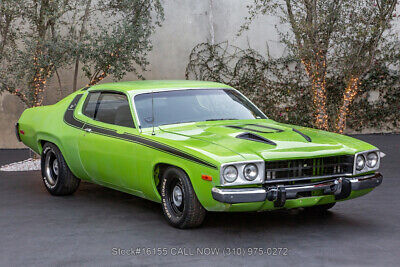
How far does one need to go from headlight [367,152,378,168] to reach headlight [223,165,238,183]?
4.86ft

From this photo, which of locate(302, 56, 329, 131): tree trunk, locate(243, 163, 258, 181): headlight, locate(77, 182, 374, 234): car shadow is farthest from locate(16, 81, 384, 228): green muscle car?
locate(302, 56, 329, 131): tree trunk

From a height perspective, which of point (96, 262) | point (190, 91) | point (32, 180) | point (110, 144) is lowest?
point (32, 180)

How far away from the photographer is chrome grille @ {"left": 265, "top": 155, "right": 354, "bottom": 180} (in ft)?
20.1

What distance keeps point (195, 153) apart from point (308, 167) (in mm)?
1058

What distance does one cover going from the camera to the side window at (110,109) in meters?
7.38

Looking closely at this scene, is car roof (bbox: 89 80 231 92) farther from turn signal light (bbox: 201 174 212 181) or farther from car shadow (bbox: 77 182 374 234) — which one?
turn signal light (bbox: 201 174 212 181)

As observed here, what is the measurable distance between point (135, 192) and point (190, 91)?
1324mm

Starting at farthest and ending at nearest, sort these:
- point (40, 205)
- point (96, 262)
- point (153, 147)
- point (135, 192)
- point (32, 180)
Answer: point (32, 180) → point (40, 205) → point (135, 192) → point (153, 147) → point (96, 262)

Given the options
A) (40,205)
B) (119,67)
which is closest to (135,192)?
(40,205)

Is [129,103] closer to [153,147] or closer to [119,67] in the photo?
[153,147]

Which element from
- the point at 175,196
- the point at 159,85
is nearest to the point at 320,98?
the point at 159,85

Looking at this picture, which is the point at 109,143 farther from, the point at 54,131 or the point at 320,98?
the point at 320,98

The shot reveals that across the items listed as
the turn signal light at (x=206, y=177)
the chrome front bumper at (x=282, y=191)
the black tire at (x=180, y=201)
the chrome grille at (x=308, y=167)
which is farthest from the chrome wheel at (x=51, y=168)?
the chrome grille at (x=308, y=167)

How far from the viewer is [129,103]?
289 inches
